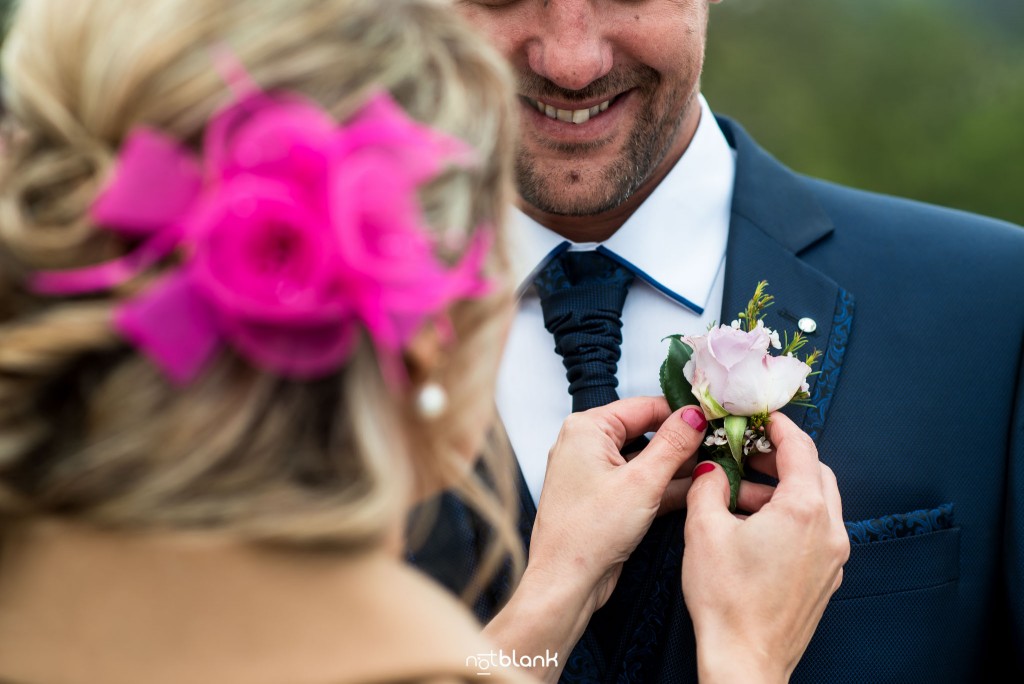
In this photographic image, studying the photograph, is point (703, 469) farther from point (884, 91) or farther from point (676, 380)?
point (884, 91)

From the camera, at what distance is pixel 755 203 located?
8.89 feet

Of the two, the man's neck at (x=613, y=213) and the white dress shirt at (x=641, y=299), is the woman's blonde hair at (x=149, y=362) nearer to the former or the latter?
the white dress shirt at (x=641, y=299)

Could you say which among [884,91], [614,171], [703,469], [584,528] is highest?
[614,171]

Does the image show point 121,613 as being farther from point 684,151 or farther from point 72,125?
point 684,151

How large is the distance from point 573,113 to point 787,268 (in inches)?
23.6

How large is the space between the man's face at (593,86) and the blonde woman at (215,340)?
1.31 m

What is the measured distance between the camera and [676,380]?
2.28m

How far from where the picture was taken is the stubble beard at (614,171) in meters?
2.69

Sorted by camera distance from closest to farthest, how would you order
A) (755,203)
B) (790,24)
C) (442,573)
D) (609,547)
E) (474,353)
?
(474,353), (609,547), (442,573), (755,203), (790,24)

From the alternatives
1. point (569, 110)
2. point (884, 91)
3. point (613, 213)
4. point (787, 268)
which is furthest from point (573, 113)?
point (884, 91)

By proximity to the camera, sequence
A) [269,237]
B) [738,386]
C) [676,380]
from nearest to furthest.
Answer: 1. [269,237]
2. [738,386]
3. [676,380]

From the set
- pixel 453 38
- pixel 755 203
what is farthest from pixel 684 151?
pixel 453 38

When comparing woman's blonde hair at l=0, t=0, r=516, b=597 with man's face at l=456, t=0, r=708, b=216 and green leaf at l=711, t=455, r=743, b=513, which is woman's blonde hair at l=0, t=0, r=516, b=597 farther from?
man's face at l=456, t=0, r=708, b=216

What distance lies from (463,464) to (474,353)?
0.16m
